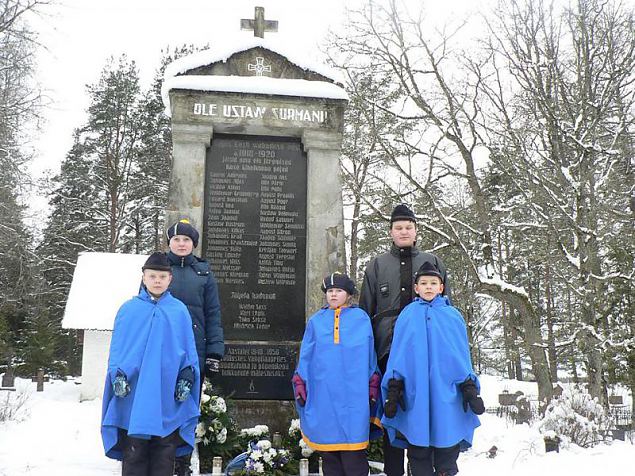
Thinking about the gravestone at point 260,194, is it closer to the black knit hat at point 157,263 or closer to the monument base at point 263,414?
the monument base at point 263,414

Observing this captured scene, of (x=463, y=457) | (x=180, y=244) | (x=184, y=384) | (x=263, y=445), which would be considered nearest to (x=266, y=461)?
(x=263, y=445)

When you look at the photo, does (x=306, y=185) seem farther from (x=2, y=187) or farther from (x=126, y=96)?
(x=126, y=96)

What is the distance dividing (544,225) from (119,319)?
14.4 m

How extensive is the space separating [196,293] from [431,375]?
6.39 ft

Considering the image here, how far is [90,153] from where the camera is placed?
2783 cm

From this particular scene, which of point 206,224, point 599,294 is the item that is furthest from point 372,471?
point 599,294

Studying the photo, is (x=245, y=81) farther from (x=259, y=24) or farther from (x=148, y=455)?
(x=148, y=455)

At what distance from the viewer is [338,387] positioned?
410 centimetres

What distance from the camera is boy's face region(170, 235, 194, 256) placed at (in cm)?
472

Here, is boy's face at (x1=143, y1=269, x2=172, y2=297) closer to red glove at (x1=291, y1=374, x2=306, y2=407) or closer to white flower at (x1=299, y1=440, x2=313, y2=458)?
red glove at (x1=291, y1=374, x2=306, y2=407)

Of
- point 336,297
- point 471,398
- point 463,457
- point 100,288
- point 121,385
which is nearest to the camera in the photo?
point 121,385

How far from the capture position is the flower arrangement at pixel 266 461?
194 inches

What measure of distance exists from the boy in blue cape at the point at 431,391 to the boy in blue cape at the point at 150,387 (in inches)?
51.4

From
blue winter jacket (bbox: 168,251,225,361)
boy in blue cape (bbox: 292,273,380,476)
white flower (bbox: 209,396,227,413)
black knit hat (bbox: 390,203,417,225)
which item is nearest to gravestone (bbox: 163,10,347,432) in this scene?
white flower (bbox: 209,396,227,413)
